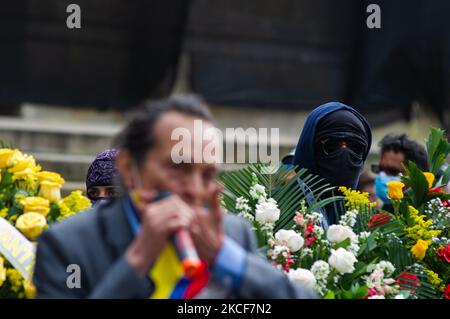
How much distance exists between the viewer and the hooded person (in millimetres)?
4773

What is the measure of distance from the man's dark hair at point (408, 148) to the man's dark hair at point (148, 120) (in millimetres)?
4549

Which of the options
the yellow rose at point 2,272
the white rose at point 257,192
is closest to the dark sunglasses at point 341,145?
the white rose at point 257,192

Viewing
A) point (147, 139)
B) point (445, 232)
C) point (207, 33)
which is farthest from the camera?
point (207, 33)

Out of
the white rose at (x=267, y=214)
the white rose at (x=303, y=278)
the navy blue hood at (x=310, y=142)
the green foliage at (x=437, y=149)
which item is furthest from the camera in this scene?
the green foliage at (x=437, y=149)

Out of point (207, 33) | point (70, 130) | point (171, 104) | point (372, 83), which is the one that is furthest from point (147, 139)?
point (372, 83)

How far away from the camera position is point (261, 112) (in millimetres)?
12977

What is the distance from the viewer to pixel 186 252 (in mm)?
2260

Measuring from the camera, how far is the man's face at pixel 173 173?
7.84 ft

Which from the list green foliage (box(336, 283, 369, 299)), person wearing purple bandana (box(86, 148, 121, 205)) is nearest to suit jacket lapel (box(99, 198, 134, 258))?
green foliage (box(336, 283, 369, 299))

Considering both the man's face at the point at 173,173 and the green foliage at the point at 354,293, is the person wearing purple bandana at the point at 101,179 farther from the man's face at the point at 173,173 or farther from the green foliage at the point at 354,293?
the man's face at the point at 173,173

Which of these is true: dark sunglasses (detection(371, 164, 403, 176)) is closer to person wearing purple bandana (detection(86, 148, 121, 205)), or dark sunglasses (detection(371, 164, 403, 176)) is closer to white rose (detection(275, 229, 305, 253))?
person wearing purple bandana (detection(86, 148, 121, 205))

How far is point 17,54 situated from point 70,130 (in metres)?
1.02

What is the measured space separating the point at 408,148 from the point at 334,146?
2429mm

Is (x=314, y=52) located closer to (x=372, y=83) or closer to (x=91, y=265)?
(x=372, y=83)
